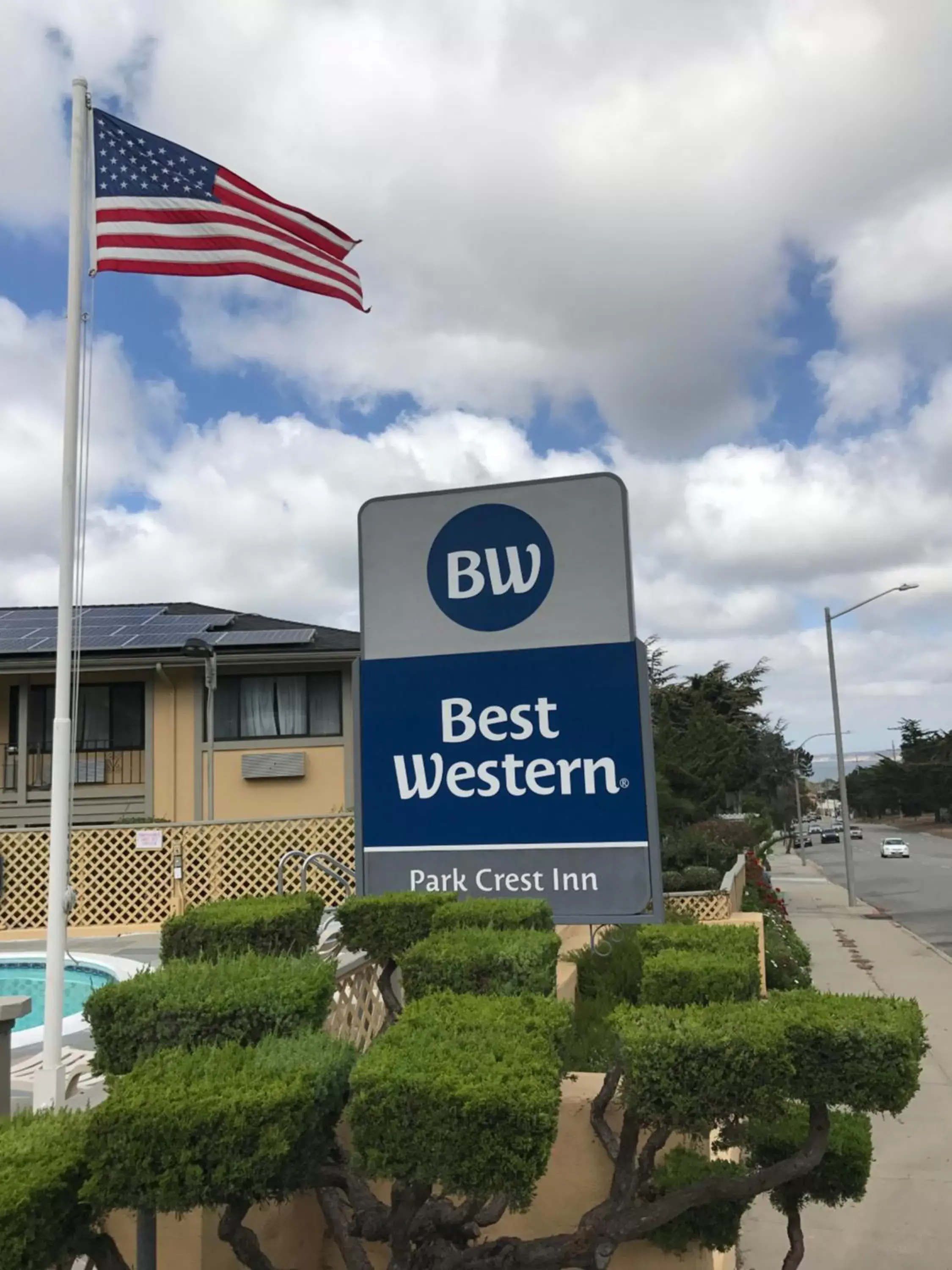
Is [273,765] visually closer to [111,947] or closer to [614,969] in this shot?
[111,947]

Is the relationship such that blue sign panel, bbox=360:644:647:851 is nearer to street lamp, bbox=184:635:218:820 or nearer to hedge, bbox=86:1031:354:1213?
hedge, bbox=86:1031:354:1213

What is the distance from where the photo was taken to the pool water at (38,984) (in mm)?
9727

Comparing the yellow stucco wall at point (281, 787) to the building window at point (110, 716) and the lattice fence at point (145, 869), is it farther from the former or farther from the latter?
the lattice fence at point (145, 869)

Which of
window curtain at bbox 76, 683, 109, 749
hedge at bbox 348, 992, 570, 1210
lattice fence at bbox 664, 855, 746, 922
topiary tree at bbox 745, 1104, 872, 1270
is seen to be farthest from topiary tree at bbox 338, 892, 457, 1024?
window curtain at bbox 76, 683, 109, 749

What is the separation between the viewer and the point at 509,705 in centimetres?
446

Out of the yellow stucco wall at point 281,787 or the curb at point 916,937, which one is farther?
the yellow stucco wall at point 281,787

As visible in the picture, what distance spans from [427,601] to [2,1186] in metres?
3.11

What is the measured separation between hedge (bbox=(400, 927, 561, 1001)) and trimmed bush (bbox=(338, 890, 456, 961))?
616 mm

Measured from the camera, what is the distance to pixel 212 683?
1716 cm

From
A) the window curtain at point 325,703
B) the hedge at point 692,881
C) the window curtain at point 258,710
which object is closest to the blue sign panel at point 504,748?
the hedge at point 692,881

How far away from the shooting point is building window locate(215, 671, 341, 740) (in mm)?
20844

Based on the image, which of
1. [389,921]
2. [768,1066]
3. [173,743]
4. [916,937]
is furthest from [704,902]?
[173,743]

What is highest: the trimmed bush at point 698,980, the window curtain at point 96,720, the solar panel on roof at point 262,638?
the solar panel on roof at point 262,638

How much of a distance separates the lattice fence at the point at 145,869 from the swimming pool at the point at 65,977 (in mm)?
2601
